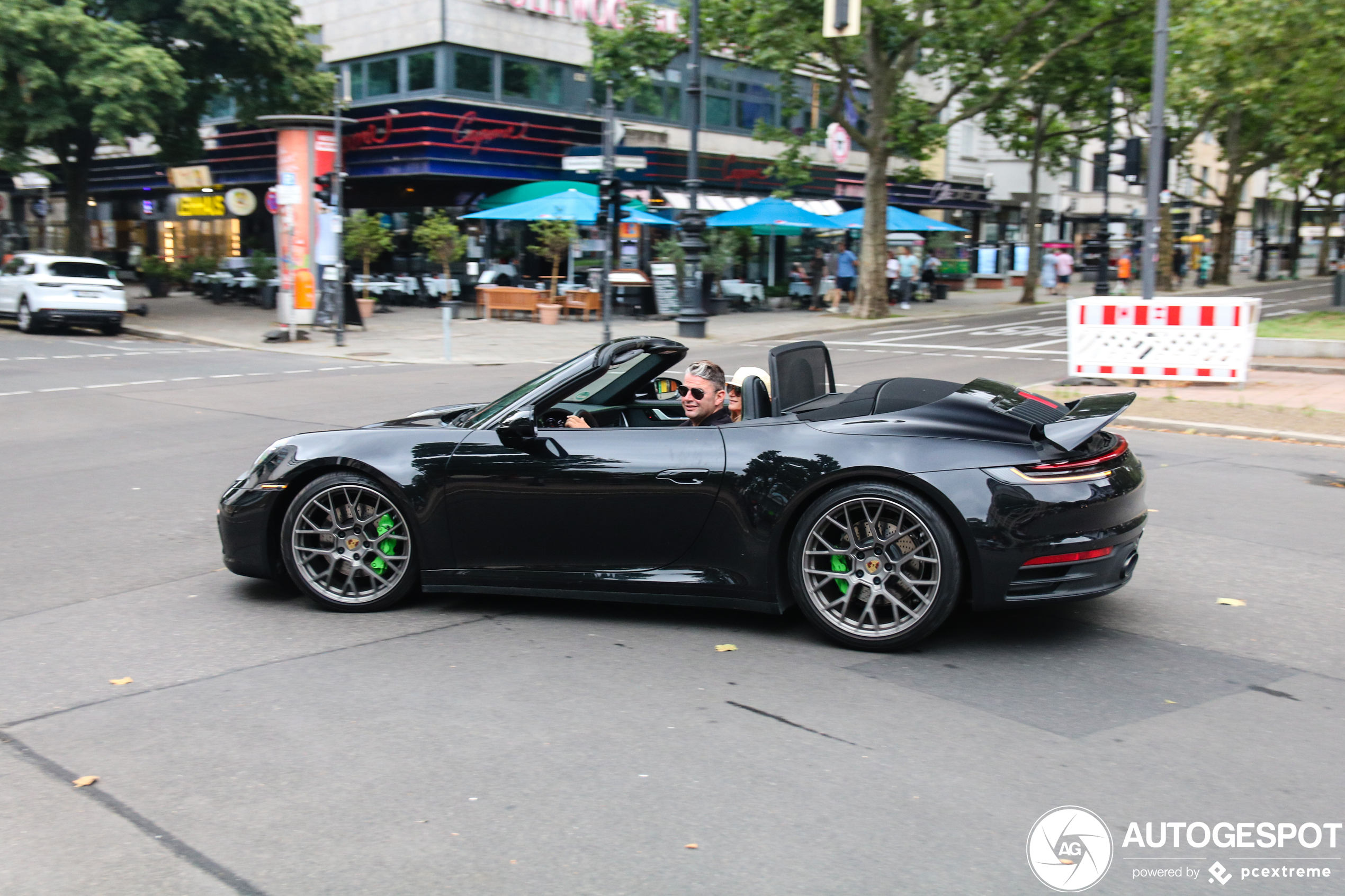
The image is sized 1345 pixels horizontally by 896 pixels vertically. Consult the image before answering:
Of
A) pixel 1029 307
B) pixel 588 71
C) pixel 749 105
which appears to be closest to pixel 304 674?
pixel 588 71

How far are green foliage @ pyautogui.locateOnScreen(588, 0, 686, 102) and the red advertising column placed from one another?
745 cm

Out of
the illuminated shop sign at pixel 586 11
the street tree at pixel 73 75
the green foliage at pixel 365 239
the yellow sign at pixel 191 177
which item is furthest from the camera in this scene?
the yellow sign at pixel 191 177

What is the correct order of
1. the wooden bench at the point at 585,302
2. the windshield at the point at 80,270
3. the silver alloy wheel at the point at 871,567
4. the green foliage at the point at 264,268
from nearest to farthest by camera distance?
the silver alloy wheel at the point at 871,567 → the windshield at the point at 80,270 → the wooden bench at the point at 585,302 → the green foliage at the point at 264,268

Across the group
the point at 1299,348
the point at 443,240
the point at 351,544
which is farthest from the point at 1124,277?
the point at 351,544

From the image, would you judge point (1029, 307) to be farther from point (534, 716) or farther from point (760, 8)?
point (534, 716)

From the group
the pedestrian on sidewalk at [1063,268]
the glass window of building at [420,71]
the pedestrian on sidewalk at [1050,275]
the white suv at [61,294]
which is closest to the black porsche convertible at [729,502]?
the white suv at [61,294]

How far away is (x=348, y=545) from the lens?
5625mm

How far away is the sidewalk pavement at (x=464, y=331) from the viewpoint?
2281cm

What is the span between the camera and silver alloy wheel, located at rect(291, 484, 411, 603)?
5586 mm

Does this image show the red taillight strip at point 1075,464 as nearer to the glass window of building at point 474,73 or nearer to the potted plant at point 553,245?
the potted plant at point 553,245

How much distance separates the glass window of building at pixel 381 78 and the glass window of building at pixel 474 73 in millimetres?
2060

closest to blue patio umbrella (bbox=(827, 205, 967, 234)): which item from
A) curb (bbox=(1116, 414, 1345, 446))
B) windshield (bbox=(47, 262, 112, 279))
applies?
windshield (bbox=(47, 262, 112, 279))

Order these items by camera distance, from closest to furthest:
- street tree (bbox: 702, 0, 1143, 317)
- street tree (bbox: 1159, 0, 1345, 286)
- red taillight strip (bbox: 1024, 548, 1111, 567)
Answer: red taillight strip (bbox: 1024, 548, 1111, 567) < street tree (bbox: 1159, 0, 1345, 286) < street tree (bbox: 702, 0, 1143, 317)

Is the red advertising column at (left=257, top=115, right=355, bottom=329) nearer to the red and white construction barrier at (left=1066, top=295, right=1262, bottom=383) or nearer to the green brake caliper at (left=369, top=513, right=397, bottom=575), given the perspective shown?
the red and white construction barrier at (left=1066, top=295, right=1262, bottom=383)
